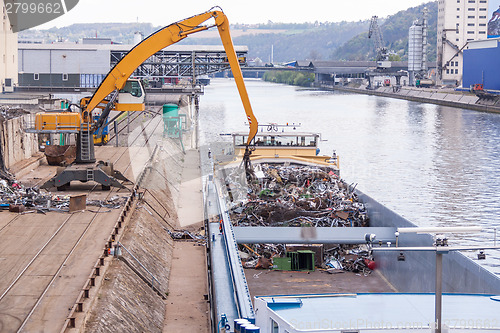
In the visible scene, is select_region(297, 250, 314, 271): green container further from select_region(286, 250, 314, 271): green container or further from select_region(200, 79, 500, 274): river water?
select_region(200, 79, 500, 274): river water

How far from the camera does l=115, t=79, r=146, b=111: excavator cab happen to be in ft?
78.0

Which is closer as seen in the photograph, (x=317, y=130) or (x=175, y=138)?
(x=175, y=138)

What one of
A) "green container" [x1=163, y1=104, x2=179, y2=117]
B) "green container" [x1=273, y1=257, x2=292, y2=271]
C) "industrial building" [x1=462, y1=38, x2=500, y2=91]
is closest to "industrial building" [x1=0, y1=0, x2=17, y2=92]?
"green container" [x1=163, y1=104, x2=179, y2=117]

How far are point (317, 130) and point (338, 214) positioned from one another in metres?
34.9

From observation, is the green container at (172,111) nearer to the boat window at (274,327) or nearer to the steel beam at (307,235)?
the steel beam at (307,235)

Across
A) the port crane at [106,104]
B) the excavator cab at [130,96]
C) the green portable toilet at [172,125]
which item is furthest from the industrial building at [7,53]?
the port crane at [106,104]

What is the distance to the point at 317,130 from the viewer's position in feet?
184

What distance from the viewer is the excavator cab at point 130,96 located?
23766 mm

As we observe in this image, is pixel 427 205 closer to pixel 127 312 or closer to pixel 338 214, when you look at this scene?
pixel 338 214

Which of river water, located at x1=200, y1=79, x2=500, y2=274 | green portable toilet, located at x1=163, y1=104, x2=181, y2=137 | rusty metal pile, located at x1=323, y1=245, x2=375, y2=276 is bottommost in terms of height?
rusty metal pile, located at x1=323, y1=245, x2=375, y2=276

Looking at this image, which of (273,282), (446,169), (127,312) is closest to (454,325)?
(127,312)

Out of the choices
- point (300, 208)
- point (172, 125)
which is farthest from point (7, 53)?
point (300, 208)

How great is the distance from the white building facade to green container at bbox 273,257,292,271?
106 metres

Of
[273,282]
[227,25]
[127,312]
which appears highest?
[227,25]
